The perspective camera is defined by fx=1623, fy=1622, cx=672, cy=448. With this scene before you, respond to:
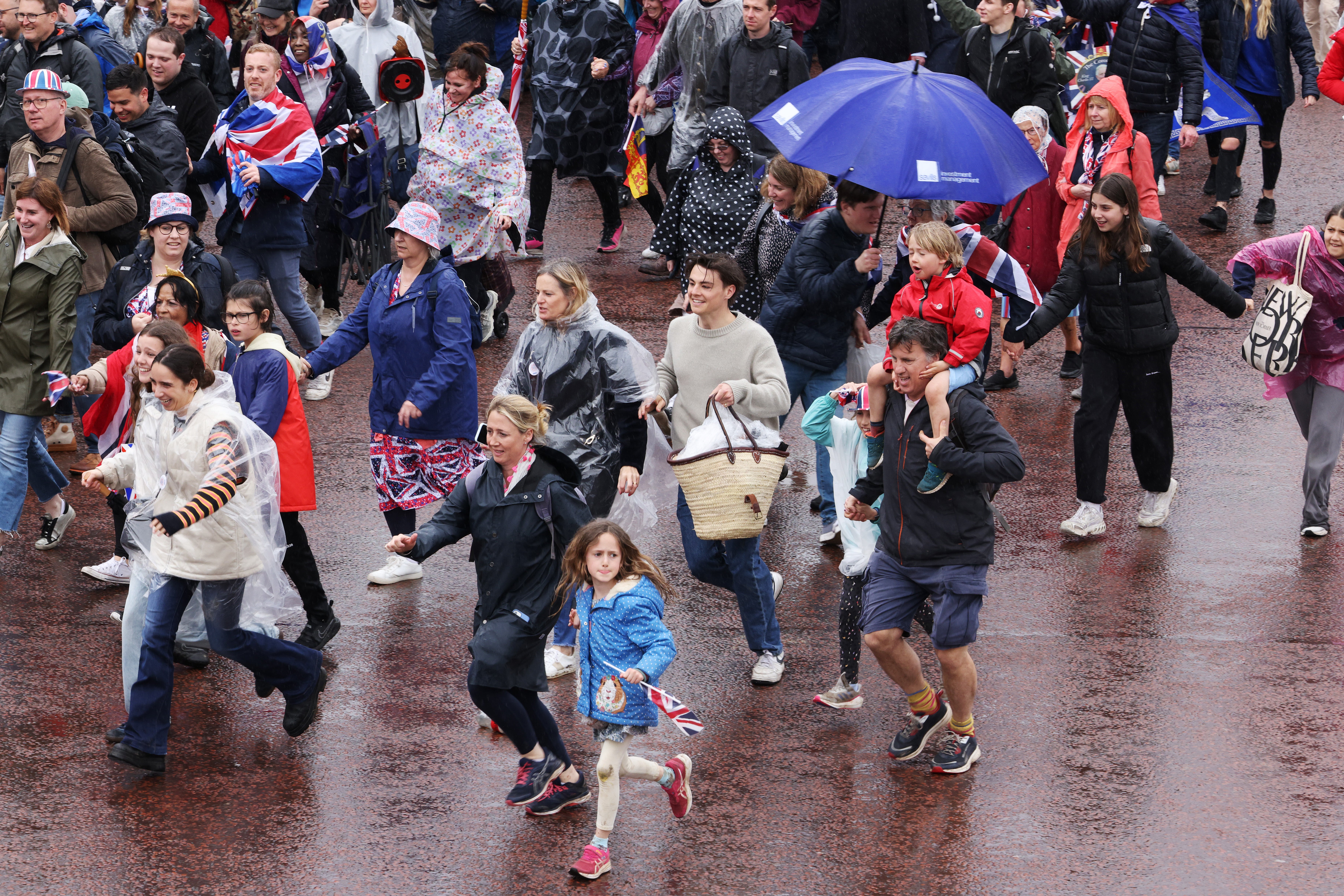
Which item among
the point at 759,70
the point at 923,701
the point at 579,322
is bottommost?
the point at 923,701

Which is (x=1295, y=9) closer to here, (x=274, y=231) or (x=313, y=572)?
(x=274, y=231)

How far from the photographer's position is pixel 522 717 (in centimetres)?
623

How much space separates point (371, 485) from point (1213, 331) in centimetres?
644

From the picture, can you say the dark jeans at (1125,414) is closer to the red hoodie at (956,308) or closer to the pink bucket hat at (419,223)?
the red hoodie at (956,308)

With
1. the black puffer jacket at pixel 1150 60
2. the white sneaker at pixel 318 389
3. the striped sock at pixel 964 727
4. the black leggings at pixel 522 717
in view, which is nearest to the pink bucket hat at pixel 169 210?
the white sneaker at pixel 318 389

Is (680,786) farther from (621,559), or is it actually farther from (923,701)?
(923,701)

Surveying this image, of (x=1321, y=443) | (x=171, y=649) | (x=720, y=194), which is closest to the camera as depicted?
(x=171, y=649)

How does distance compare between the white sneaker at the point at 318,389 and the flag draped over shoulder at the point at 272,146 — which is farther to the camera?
the white sneaker at the point at 318,389

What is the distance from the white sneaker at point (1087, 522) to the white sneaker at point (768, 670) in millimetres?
2321

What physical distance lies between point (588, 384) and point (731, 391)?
0.71 m

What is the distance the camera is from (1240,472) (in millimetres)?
9875

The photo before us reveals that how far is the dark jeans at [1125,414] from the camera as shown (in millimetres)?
8859

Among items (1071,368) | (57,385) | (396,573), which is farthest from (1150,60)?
(57,385)

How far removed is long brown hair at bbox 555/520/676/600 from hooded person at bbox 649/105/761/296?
4.39 meters
